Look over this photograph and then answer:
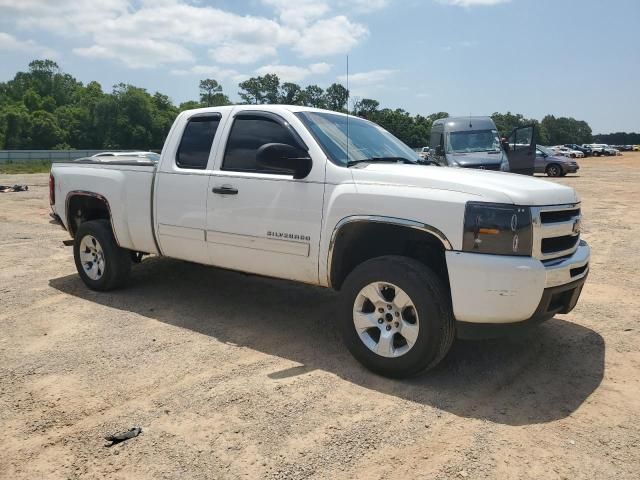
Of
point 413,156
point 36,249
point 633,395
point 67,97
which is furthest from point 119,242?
point 67,97

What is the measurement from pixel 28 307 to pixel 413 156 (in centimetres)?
418

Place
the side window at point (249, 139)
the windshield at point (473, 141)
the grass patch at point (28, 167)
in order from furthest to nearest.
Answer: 1. the grass patch at point (28, 167)
2. the windshield at point (473, 141)
3. the side window at point (249, 139)

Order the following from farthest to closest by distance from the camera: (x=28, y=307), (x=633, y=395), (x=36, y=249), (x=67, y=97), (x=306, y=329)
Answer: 1. (x=67, y=97)
2. (x=36, y=249)
3. (x=28, y=307)
4. (x=306, y=329)
5. (x=633, y=395)

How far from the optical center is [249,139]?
4746 millimetres

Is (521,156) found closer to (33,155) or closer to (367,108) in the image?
(367,108)

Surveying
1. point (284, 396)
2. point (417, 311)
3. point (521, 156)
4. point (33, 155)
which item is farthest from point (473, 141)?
point (33, 155)

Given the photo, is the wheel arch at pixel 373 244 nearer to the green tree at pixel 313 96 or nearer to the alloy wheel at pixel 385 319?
the alloy wheel at pixel 385 319

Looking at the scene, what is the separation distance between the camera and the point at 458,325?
3564 millimetres

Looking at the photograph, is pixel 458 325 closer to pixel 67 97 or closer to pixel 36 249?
pixel 36 249

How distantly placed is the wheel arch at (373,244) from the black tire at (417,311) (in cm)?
25

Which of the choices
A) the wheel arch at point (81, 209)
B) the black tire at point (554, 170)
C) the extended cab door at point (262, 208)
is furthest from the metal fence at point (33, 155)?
the extended cab door at point (262, 208)

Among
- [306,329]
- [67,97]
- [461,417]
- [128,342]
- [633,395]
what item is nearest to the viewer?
[461,417]

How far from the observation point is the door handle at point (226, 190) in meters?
4.59

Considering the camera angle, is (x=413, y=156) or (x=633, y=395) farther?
(x=413, y=156)
